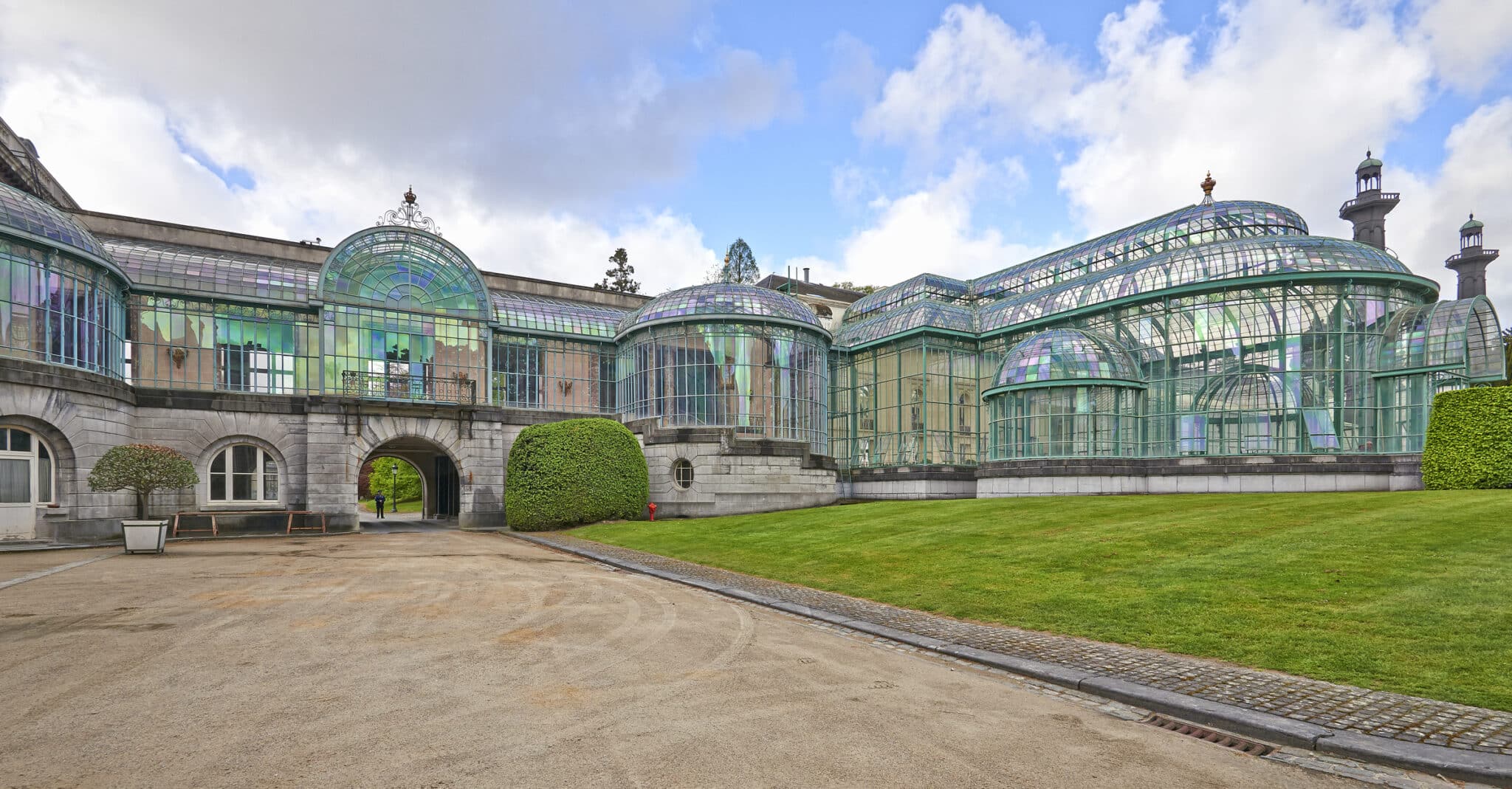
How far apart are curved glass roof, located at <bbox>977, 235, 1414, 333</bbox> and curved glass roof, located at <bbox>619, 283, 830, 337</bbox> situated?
11537 mm

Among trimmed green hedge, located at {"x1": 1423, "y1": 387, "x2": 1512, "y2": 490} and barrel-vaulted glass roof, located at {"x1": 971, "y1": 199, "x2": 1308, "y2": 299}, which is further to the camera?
barrel-vaulted glass roof, located at {"x1": 971, "y1": 199, "x2": 1308, "y2": 299}

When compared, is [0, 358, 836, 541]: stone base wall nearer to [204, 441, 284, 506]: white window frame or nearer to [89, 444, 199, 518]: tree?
[204, 441, 284, 506]: white window frame

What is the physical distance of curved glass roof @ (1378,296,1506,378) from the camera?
1014 inches

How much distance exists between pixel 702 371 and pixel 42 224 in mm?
22183

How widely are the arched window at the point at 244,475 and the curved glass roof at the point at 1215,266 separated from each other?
33.5 meters

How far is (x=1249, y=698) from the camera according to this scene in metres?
6.49

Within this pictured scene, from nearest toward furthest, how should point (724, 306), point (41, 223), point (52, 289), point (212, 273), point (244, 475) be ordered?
point (41, 223) < point (52, 289) < point (244, 475) < point (212, 273) < point (724, 306)

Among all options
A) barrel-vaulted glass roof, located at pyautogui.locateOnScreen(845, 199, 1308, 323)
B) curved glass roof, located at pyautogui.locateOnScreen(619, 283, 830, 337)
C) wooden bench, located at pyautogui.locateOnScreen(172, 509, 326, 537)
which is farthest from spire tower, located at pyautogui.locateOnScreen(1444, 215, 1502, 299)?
wooden bench, located at pyautogui.locateOnScreen(172, 509, 326, 537)

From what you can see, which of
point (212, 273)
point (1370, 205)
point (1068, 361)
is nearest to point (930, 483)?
point (1068, 361)

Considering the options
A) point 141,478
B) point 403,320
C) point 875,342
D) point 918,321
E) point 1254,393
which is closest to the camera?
point 141,478

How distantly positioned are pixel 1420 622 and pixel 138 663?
14093mm

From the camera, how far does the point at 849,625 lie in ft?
32.8

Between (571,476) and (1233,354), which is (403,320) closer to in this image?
(571,476)

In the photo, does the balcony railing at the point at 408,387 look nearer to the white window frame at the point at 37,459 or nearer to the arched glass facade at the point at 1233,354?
the white window frame at the point at 37,459
